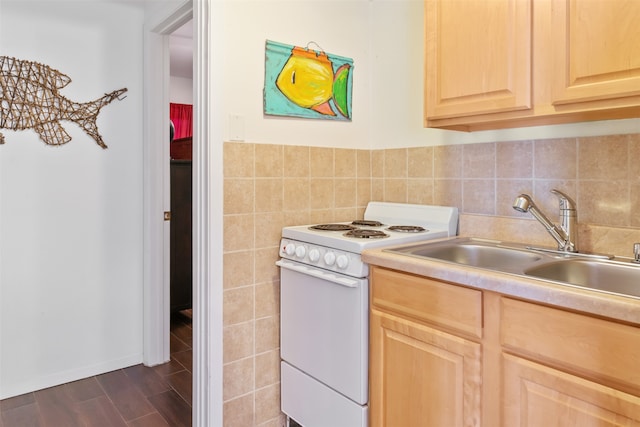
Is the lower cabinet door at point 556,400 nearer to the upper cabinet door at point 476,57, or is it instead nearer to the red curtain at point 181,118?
the upper cabinet door at point 476,57

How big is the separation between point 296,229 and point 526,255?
94cm

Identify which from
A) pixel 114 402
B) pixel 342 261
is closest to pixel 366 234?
pixel 342 261

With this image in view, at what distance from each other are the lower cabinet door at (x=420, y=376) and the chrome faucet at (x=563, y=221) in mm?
567

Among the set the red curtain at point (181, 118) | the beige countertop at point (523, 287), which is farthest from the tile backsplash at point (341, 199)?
the red curtain at point (181, 118)

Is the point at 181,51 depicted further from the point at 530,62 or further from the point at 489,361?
the point at 489,361

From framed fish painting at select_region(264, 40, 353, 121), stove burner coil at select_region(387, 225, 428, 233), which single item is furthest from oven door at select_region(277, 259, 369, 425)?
framed fish painting at select_region(264, 40, 353, 121)

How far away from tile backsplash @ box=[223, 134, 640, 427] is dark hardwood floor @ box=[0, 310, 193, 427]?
23.8 inches

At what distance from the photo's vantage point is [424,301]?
1.33m

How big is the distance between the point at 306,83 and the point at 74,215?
1.64 m

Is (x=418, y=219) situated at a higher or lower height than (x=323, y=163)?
lower

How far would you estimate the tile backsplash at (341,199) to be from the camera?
1452 millimetres

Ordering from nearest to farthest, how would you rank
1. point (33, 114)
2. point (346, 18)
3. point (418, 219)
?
1. point (418, 219)
2. point (346, 18)
3. point (33, 114)

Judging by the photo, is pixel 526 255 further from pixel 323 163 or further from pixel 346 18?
pixel 346 18

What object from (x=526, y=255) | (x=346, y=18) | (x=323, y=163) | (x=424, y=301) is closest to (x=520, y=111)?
(x=526, y=255)
